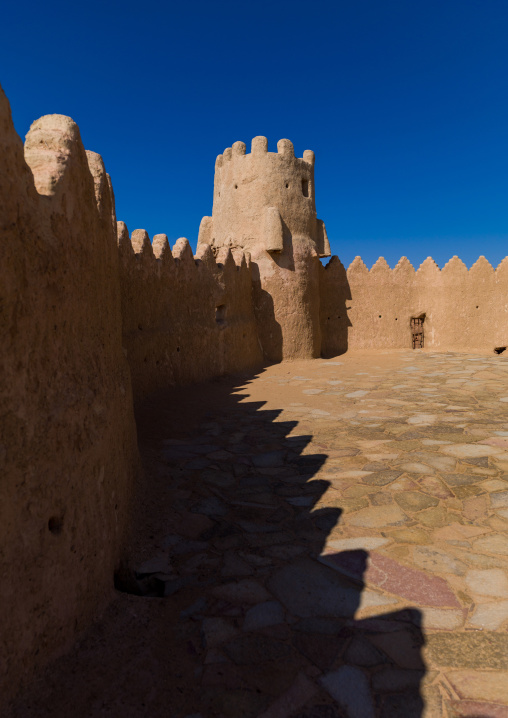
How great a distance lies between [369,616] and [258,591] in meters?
0.61

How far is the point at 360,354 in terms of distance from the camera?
14.5 meters

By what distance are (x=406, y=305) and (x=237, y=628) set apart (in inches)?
544

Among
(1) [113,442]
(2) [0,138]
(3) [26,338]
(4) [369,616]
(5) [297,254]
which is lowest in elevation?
(4) [369,616]

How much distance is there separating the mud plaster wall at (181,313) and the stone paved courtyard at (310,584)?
2432 mm

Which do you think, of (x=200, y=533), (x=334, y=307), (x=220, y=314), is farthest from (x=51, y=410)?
(x=334, y=307)

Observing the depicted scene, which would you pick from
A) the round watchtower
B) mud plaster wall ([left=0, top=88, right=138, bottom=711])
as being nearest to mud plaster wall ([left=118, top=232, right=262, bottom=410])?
the round watchtower

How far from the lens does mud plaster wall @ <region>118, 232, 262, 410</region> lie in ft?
24.1

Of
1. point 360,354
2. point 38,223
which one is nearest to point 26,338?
point 38,223

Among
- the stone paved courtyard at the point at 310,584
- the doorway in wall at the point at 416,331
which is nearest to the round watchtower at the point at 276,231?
the doorway in wall at the point at 416,331

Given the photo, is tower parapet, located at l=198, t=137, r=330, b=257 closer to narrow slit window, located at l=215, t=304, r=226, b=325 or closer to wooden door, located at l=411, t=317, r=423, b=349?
narrow slit window, located at l=215, t=304, r=226, b=325

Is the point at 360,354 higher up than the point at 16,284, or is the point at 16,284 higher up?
the point at 16,284

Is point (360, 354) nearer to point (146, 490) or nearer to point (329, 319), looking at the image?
Result: point (329, 319)

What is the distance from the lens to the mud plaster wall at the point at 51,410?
1697mm

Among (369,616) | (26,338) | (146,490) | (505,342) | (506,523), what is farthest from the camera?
(505,342)
